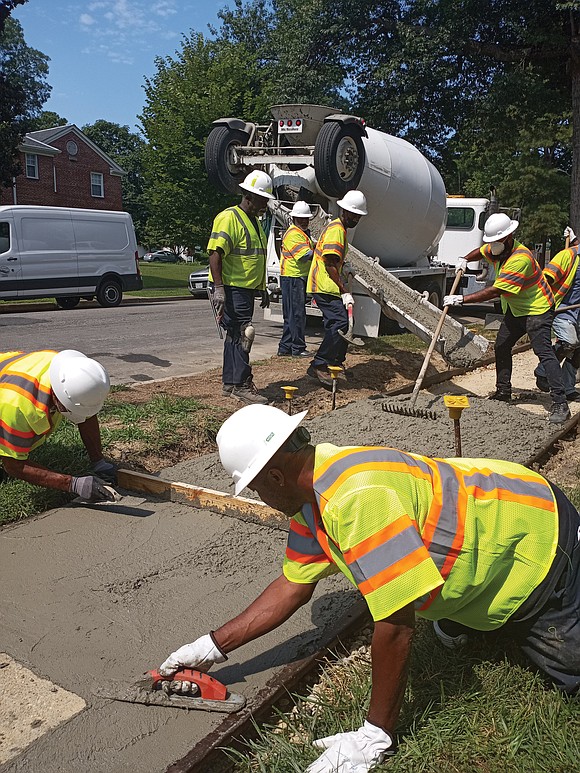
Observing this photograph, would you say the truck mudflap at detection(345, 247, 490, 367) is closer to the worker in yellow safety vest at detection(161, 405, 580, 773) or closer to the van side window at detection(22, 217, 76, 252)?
the worker in yellow safety vest at detection(161, 405, 580, 773)

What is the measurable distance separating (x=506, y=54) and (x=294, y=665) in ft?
61.3

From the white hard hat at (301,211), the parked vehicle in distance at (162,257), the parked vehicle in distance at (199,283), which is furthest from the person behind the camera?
the parked vehicle in distance at (162,257)

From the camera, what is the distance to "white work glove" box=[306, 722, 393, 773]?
198 cm

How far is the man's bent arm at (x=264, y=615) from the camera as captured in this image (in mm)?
2287

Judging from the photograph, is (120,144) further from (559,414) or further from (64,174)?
(559,414)

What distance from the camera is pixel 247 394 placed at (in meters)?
6.48

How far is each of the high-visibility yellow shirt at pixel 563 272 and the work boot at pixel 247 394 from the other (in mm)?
3723

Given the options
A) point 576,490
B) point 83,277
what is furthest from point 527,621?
point 83,277

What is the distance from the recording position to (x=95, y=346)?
9.41 m

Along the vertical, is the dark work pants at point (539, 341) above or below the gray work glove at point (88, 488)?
above

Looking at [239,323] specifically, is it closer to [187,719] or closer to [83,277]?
[187,719]

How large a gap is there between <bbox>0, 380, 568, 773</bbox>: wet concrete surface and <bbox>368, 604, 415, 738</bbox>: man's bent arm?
72cm

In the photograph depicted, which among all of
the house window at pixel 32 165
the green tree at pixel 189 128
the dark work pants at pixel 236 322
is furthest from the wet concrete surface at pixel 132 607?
the house window at pixel 32 165

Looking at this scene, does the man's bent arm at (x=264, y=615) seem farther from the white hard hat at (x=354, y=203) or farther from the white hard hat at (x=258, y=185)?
the white hard hat at (x=354, y=203)
